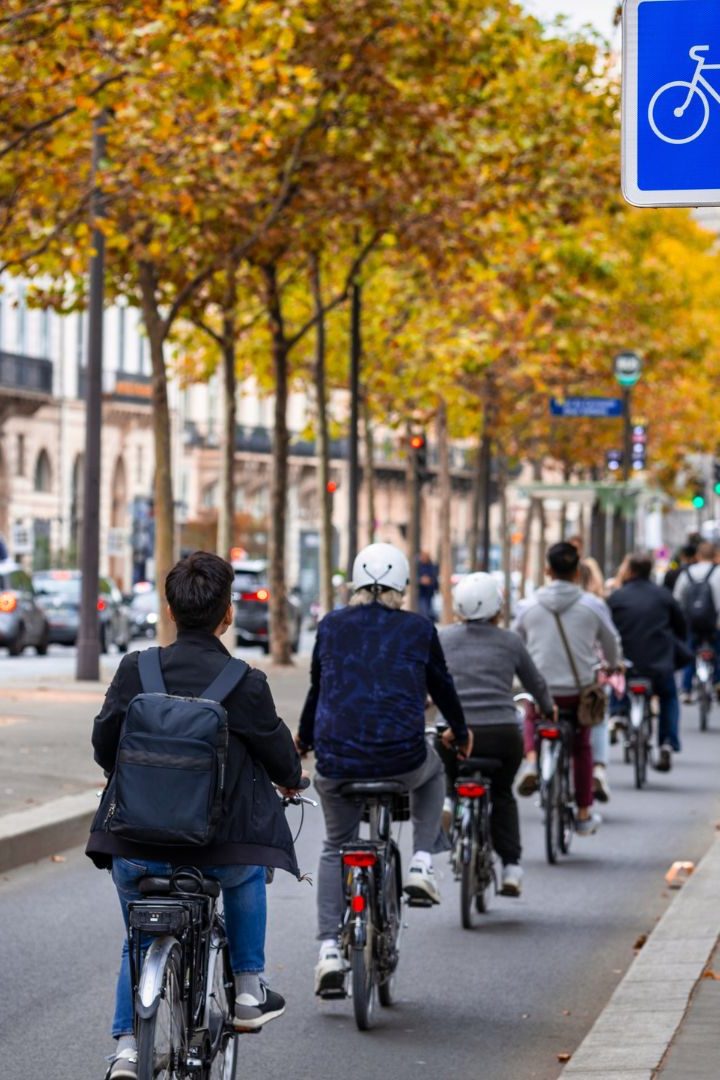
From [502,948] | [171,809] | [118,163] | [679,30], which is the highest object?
[118,163]

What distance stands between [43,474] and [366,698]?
65.5 metres

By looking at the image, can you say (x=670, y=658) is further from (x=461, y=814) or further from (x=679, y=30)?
(x=679, y=30)

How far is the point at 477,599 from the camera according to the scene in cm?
1157

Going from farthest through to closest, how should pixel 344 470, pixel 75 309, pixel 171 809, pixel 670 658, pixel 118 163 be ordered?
pixel 344 470
pixel 75 309
pixel 118 163
pixel 670 658
pixel 171 809

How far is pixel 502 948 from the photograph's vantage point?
1084cm

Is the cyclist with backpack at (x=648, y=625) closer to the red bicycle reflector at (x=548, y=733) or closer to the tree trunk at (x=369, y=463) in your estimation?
the red bicycle reflector at (x=548, y=733)

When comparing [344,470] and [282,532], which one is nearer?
[282,532]

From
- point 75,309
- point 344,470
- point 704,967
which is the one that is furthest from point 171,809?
point 344,470

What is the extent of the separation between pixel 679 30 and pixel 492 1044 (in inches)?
→ 147

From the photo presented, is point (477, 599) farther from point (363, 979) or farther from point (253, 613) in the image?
point (253, 613)

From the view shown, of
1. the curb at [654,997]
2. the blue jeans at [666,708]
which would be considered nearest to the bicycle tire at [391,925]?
the curb at [654,997]

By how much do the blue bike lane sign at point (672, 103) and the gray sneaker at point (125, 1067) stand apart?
99.1 inches

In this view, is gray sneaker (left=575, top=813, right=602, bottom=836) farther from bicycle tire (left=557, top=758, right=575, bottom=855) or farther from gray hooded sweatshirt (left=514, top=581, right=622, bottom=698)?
gray hooded sweatshirt (left=514, top=581, right=622, bottom=698)

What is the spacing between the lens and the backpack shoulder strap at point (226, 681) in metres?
6.30
